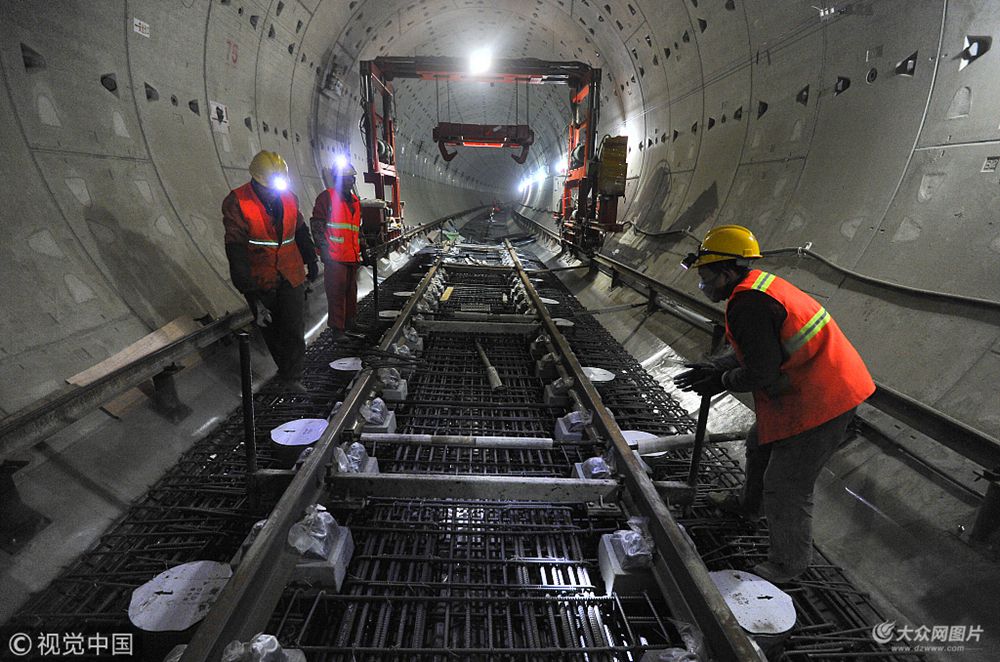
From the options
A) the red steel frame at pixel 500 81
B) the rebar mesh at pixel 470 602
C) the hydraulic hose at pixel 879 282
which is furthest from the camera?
the red steel frame at pixel 500 81

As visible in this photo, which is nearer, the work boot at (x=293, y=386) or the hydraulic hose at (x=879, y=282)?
the hydraulic hose at (x=879, y=282)

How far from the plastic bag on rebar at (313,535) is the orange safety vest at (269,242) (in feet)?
8.19

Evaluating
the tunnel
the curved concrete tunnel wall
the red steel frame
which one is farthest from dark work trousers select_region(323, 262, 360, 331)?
the red steel frame

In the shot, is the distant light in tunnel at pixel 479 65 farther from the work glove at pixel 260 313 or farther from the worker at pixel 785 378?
the worker at pixel 785 378

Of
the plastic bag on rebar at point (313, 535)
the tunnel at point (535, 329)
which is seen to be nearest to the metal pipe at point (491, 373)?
the tunnel at point (535, 329)

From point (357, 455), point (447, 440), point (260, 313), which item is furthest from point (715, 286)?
point (260, 313)

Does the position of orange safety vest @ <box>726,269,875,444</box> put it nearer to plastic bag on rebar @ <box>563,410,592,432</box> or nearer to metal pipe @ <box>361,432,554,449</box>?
plastic bag on rebar @ <box>563,410,592,432</box>

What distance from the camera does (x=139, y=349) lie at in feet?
11.5

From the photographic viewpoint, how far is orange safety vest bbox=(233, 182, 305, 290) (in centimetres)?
374

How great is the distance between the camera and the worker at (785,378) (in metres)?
2.16

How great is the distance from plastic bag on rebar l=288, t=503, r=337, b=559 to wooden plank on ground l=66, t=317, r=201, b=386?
1843mm

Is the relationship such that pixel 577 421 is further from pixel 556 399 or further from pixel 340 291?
pixel 340 291

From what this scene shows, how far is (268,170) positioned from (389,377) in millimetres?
1946

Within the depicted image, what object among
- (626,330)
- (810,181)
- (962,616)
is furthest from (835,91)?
(962,616)
